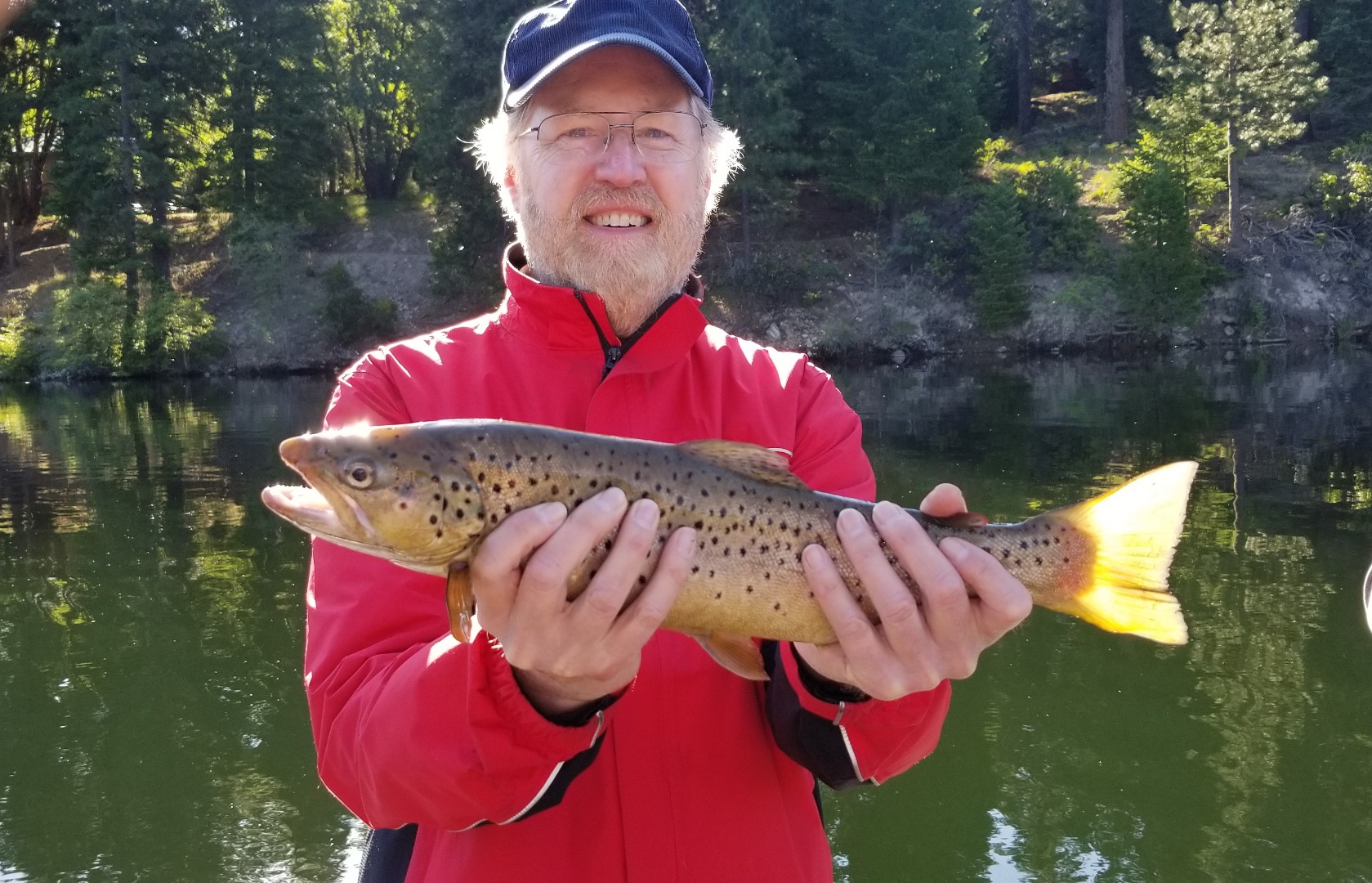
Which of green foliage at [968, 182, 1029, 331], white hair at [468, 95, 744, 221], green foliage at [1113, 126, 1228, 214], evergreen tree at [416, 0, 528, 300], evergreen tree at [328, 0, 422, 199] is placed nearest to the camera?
white hair at [468, 95, 744, 221]

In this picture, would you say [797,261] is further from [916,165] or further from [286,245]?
[286,245]

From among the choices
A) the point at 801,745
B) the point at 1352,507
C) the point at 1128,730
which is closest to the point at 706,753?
the point at 801,745

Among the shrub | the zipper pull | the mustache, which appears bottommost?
the zipper pull

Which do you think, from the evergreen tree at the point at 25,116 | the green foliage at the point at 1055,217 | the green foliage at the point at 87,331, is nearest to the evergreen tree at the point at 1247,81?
the green foliage at the point at 1055,217

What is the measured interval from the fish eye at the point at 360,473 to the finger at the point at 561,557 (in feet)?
1.77

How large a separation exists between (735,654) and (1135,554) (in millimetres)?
1190

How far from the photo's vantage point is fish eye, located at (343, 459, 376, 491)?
9.02 ft

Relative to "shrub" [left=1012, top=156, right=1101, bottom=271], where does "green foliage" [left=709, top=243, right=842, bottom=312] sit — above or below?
below

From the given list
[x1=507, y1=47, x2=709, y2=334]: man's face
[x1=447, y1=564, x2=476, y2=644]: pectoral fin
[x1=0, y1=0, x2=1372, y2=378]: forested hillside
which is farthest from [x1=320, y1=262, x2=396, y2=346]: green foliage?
[x1=447, y1=564, x2=476, y2=644]: pectoral fin

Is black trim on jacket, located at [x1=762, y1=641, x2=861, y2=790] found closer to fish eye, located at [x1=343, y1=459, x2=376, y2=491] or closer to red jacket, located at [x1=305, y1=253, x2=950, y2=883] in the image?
red jacket, located at [x1=305, y1=253, x2=950, y2=883]

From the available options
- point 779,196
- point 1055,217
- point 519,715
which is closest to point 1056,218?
point 1055,217

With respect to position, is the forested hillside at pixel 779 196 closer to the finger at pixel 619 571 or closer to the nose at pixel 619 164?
the nose at pixel 619 164

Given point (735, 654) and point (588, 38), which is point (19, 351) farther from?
point (735, 654)

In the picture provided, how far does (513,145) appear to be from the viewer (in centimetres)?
354
